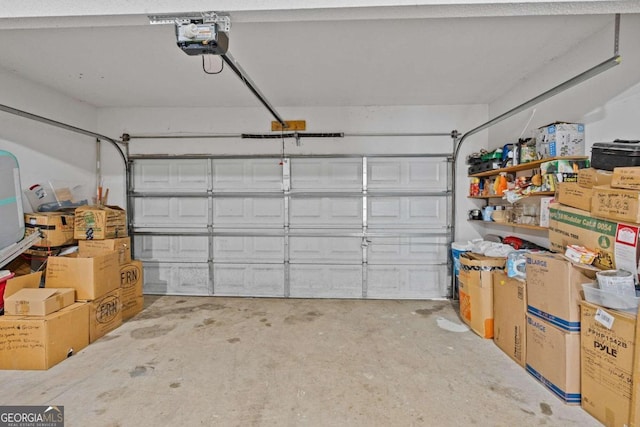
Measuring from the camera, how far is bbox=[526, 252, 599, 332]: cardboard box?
1.88 m

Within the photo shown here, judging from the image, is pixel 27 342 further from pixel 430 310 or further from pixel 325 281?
pixel 430 310

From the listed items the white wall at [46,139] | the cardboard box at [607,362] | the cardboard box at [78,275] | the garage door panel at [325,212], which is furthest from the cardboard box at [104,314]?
the cardboard box at [607,362]

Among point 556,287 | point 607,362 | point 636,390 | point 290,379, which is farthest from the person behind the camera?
point 290,379

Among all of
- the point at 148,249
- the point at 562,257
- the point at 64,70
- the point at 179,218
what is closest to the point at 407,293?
the point at 562,257

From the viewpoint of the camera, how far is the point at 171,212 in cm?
424

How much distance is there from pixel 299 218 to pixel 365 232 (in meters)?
0.93

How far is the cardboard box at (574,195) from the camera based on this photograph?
202cm

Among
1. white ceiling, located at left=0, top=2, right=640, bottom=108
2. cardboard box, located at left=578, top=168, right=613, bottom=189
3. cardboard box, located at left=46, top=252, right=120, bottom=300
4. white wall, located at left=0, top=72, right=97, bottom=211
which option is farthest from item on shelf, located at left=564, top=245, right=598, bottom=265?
white wall, located at left=0, top=72, right=97, bottom=211

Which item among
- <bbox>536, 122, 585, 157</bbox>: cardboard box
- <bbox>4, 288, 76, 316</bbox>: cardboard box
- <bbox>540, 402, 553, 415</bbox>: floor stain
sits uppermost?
<bbox>536, 122, 585, 157</bbox>: cardboard box

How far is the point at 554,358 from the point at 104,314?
3.82 metres

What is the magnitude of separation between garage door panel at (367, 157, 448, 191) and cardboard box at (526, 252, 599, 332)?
193 centimetres

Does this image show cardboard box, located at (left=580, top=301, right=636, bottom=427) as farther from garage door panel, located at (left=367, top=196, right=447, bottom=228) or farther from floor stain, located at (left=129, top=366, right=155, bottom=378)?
floor stain, located at (left=129, top=366, right=155, bottom=378)

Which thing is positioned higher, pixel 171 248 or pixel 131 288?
pixel 171 248

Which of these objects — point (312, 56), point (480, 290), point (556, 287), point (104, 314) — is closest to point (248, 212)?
point (104, 314)
